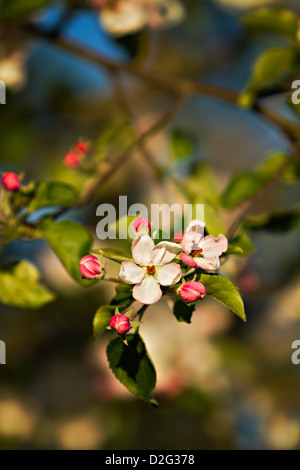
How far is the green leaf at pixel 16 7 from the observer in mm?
1007

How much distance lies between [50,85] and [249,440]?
4.47 feet

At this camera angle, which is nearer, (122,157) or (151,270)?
→ (151,270)

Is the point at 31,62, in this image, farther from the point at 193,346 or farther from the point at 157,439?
the point at 157,439

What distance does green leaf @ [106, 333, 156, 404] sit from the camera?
1.93 feet

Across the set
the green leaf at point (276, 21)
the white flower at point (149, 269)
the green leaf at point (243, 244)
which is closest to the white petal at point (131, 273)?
the white flower at point (149, 269)

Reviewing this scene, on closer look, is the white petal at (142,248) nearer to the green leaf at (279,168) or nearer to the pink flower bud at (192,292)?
the pink flower bud at (192,292)

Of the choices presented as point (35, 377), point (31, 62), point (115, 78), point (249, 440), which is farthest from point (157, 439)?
point (31, 62)

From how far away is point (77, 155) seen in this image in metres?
0.94

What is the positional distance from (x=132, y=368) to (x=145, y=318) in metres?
1.07

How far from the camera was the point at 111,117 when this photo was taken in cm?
187

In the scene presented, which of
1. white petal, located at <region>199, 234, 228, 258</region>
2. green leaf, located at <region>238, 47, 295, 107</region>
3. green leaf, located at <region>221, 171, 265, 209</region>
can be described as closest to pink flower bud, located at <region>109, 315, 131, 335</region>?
white petal, located at <region>199, 234, 228, 258</region>

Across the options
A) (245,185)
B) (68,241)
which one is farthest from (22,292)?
(245,185)

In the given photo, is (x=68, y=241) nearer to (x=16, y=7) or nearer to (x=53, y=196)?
(x=53, y=196)

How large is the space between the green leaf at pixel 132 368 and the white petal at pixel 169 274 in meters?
0.10
